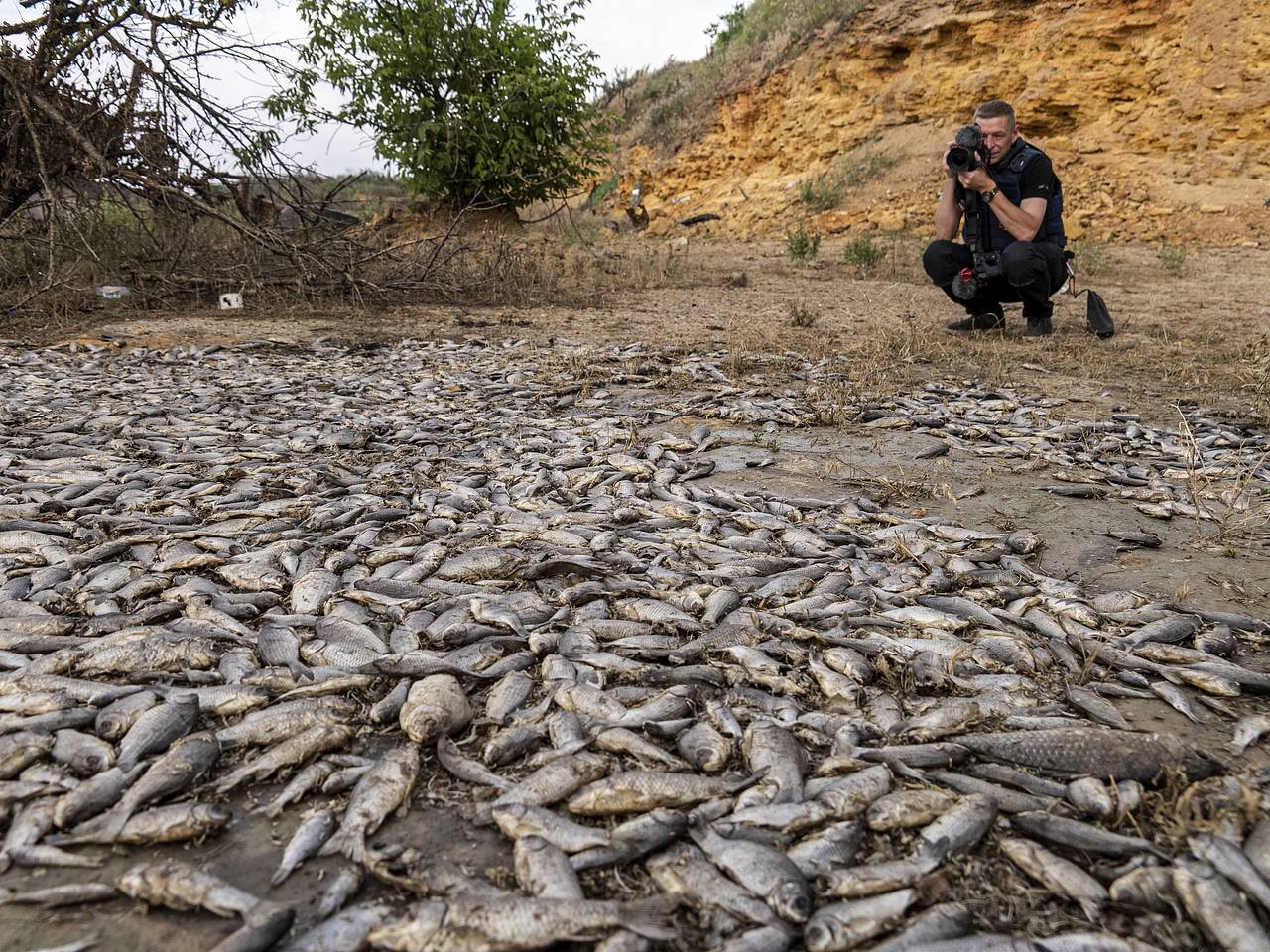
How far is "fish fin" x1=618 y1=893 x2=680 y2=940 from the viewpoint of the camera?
131 centimetres

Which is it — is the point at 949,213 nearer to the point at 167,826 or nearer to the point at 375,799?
the point at 375,799

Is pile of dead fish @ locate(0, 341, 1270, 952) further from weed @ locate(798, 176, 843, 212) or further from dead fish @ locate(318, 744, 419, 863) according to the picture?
weed @ locate(798, 176, 843, 212)

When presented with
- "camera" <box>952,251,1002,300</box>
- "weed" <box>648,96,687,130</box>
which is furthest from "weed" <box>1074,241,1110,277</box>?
"weed" <box>648,96,687,130</box>

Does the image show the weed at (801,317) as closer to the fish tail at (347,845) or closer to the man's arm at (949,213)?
the man's arm at (949,213)

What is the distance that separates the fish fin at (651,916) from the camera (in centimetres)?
131

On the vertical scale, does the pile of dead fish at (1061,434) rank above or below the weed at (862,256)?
below

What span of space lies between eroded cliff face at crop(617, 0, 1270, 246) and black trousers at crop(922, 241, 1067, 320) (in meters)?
7.51

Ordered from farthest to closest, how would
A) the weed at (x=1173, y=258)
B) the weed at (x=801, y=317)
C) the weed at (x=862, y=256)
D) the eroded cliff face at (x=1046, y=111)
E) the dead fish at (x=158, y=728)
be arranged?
the eroded cliff face at (x=1046, y=111)
the weed at (x=862, y=256)
the weed at (x=1173, y=258)
the weed at (x=801, y=317)
the dead fish at (x=158, y=728)

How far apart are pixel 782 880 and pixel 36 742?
149 centimetres

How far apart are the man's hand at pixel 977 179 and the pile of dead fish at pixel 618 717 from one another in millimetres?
4033

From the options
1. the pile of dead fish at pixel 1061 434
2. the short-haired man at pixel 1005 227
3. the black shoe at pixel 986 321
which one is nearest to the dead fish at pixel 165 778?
the pile of dead fish at pixel 1061 434

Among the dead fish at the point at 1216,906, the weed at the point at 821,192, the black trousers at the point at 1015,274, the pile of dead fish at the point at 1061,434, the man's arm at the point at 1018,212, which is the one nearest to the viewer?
the dead fish at the point at 1216,906

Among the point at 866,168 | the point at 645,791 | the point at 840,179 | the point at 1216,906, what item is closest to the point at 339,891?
the point at 645,791

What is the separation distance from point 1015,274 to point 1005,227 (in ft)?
1.27
